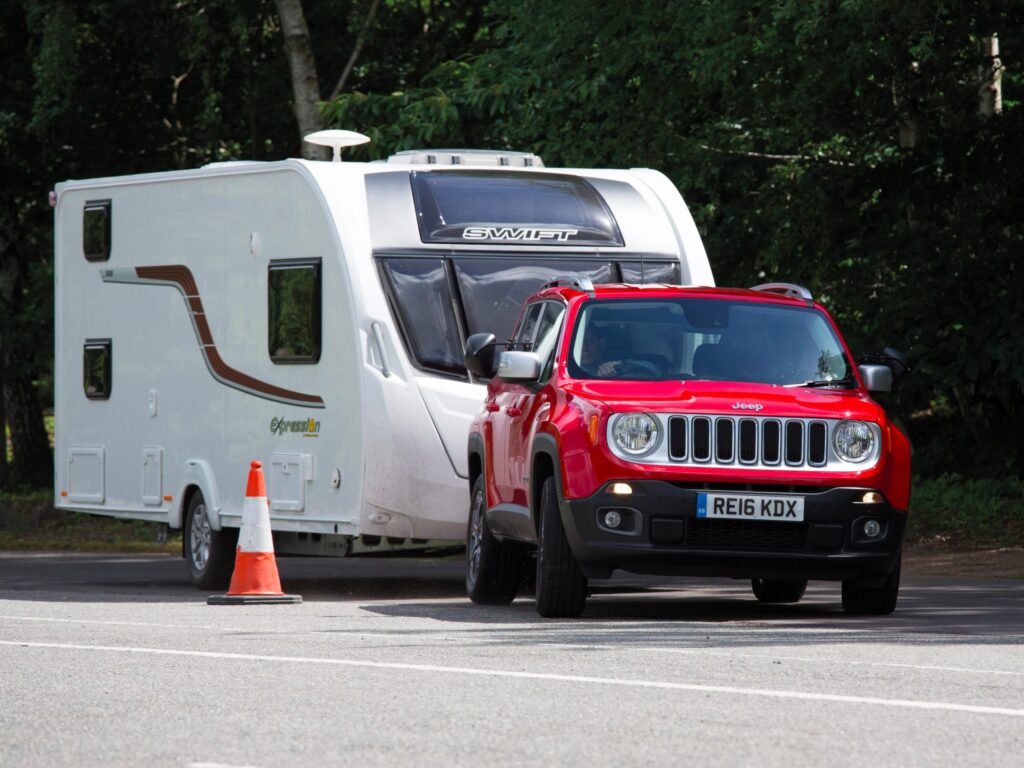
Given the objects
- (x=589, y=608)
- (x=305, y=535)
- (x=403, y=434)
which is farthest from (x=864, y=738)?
(x=305, y=535)

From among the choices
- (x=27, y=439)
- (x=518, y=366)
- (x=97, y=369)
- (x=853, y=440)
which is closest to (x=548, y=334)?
(x=518, y=366)

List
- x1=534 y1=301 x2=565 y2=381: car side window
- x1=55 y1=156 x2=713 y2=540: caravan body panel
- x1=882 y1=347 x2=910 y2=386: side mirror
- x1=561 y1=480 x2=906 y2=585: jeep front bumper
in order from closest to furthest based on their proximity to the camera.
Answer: x1=561 y1=480 x2=906 y2=585: jeep front bumper, x1=534 y1=301 x2=565 y2=381: car side window, x1=882 y1=347 x2=910 y2=386: side mirror, x1=55 y1=156 x2=713 y2=540: caravan body panel

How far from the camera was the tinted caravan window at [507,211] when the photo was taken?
15.8 m

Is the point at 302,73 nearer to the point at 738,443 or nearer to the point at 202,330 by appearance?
the point at 202,330

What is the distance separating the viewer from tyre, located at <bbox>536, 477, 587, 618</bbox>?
1259 cm

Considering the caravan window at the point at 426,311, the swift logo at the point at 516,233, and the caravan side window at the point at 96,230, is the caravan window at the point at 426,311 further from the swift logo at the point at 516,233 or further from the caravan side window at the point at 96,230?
the caravan side window at the point at 96,230

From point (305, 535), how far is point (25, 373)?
17.8 metres

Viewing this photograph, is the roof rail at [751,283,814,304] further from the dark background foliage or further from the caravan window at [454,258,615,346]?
the dark background foliage

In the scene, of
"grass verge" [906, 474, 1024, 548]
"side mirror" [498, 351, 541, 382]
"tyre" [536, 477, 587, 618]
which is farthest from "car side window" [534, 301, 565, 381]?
"grass verge" [906, 474, 1024, 548]

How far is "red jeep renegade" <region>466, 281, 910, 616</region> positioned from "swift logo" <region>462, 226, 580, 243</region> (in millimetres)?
2204

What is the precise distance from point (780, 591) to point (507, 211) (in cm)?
353

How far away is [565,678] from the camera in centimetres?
909

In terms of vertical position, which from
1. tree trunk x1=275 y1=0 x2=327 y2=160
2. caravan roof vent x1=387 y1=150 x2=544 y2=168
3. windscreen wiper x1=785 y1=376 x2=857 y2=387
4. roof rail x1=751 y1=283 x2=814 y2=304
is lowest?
windscreen wiper x1=785 y1=376 x2=857 y2=387

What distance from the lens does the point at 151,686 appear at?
353 inches
